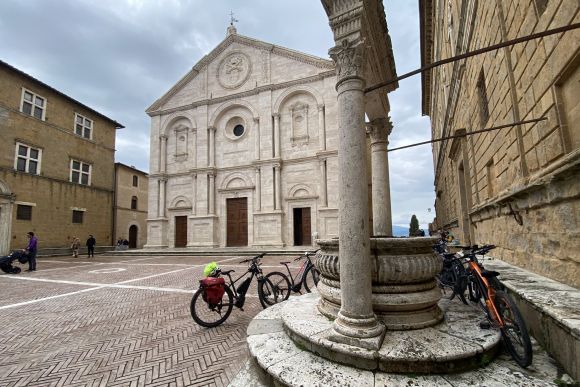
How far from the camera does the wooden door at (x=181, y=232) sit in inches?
953

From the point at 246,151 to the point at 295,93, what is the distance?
19.7 ft

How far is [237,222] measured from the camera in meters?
22.8

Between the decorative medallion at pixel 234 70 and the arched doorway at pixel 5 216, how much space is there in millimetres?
17023

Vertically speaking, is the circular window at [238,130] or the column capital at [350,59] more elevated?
the circular window at [238,130]

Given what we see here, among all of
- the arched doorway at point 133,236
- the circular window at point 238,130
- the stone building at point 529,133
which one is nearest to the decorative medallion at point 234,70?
the circular window at point 238,130

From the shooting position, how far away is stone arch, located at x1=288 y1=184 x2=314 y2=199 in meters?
20.7

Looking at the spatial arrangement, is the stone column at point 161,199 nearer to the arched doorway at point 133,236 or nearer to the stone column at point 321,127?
the arched doorway at point 133,236

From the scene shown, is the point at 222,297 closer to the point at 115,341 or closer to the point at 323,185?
the point at 115,341

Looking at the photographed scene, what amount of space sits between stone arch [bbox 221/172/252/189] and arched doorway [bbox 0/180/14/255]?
1377 centimetres

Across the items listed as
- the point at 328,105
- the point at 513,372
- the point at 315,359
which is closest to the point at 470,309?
the point at 513,372

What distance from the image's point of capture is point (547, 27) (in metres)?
3.67

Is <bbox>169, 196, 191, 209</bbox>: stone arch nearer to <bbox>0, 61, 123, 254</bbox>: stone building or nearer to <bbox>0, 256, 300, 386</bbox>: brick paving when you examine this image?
<bbox>0, 61, 123, 254</bbox>: stone building

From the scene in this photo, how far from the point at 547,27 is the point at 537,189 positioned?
2217 millimetres

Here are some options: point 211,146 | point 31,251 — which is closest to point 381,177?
point 31,251
